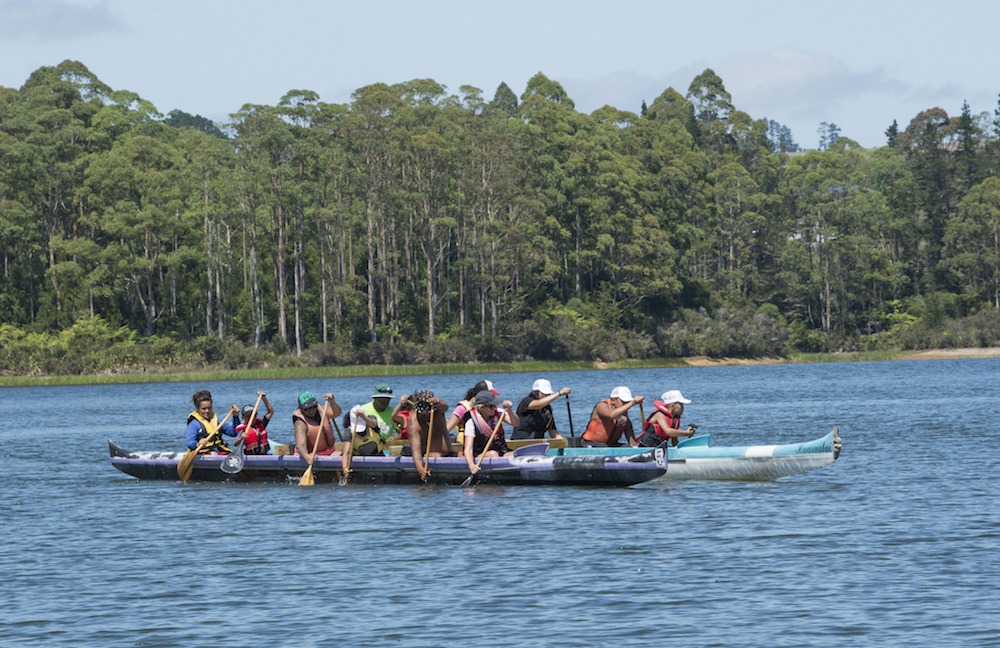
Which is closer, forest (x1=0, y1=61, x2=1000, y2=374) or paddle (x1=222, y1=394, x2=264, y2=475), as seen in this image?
paddle (x1=222, y1=394, x2=264, y2=475)

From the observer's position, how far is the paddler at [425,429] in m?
20.4

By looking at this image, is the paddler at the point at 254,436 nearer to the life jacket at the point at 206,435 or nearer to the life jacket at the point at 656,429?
the life jacket at the point at 206,435

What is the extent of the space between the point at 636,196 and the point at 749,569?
3410 inches

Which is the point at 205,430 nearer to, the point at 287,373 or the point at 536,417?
the point at 536,417

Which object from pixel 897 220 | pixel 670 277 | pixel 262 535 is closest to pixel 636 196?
pixel 670 277

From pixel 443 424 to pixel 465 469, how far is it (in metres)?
0.92

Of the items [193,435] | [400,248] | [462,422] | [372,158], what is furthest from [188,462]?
[400,248]

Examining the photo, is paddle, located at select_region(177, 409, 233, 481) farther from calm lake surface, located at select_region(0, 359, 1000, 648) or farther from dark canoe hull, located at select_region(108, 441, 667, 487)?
calm lake surface, located at select_region(0, 359, 1000, 648)

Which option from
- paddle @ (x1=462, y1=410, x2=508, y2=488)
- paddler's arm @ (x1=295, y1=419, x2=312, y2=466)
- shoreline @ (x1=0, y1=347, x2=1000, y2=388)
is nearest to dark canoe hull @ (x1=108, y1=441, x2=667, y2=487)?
paddle @ (x1=462, y1=410, x2=508, y2=488)

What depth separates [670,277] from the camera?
9512cm

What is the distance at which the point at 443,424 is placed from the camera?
2109 centimetres

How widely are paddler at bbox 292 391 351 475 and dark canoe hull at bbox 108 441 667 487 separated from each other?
24 centimetres

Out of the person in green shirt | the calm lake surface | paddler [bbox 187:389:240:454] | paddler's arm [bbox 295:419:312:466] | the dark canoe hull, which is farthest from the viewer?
paddler [bbox 187:389:240:454]

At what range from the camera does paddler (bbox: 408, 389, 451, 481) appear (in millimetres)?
20391
